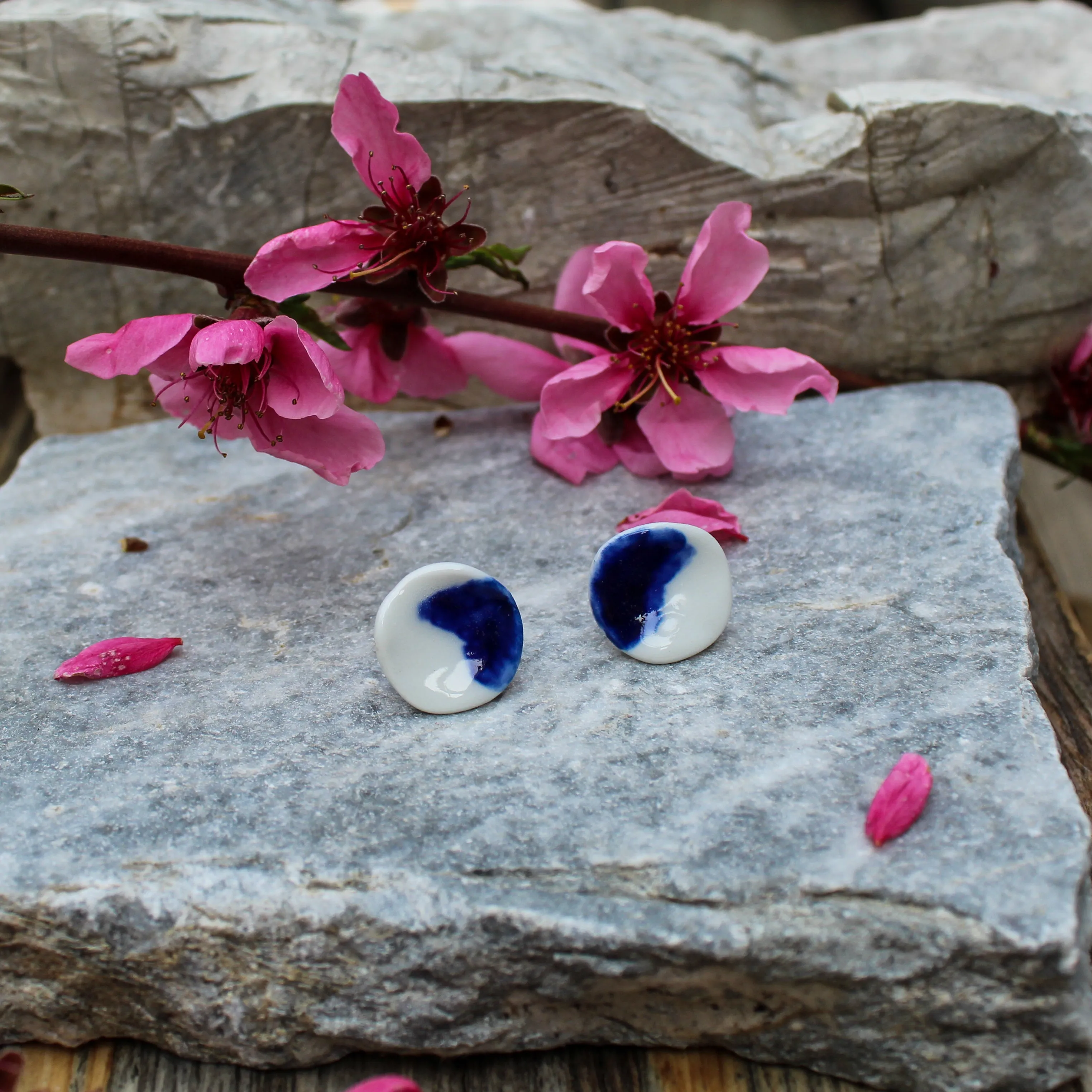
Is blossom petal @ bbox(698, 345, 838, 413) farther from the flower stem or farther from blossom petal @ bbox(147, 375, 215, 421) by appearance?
blossom petal @ bbox(147, 375, 215, 421)

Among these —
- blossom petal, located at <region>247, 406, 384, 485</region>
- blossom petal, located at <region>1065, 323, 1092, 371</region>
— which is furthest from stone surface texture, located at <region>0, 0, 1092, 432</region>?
blossom petal, located at <region>247, 406, 384, 485</region>

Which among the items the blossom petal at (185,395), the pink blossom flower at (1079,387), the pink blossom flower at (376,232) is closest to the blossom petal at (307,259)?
the pink blossom flower at (376,232)

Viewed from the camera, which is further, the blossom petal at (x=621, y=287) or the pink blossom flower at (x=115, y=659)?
the blossom petal at (x=621, y=287)

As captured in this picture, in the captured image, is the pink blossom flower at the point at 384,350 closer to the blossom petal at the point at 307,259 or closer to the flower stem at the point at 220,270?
the flower stem at the point at 220,270

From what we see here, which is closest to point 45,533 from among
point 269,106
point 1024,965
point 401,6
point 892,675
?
point 269,106

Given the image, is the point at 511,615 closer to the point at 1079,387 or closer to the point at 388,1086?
the point at 388,1086
